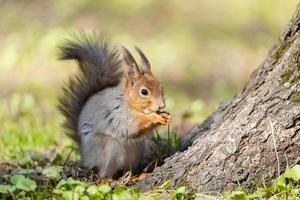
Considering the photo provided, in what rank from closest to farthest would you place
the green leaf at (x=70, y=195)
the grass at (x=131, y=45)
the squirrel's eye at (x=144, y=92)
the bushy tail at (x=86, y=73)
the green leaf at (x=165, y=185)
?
the green leaf at (x=70, y=195)
the green leaf at (x=165, y=185)
the squirrel's eye at (x=144, y=92)
the bushy tail at (x=86, y=73)
the grass at (x=131, y=45)

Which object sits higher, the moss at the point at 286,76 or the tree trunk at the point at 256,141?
the moss at the point at 286,76

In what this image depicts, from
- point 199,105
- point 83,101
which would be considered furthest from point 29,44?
point 83,101

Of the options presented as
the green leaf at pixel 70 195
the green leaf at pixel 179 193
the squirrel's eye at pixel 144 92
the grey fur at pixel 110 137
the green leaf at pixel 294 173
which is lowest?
the green leaf at pixel 70 195

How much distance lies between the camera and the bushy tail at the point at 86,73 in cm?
361

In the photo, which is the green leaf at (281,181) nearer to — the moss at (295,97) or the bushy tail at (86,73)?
the moss at (295,97)

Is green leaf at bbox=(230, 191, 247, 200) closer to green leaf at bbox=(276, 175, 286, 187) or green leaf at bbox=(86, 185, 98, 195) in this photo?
green leaf at bbox=(276, 175, 286, 187)

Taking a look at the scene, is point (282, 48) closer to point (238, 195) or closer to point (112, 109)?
point (238, 195)

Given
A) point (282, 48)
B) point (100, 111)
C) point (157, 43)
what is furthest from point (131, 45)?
point (282, 48)

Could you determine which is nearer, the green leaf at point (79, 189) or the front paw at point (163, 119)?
the green leaf at point (79, 189)

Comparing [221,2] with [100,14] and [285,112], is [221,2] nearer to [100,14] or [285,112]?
[100,14]

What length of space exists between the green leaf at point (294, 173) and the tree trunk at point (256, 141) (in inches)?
4.2

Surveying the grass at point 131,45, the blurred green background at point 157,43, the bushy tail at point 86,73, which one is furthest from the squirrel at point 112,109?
the blurred green background at point 157,43

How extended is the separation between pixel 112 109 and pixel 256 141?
78cm

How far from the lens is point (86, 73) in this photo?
12.0 ft
